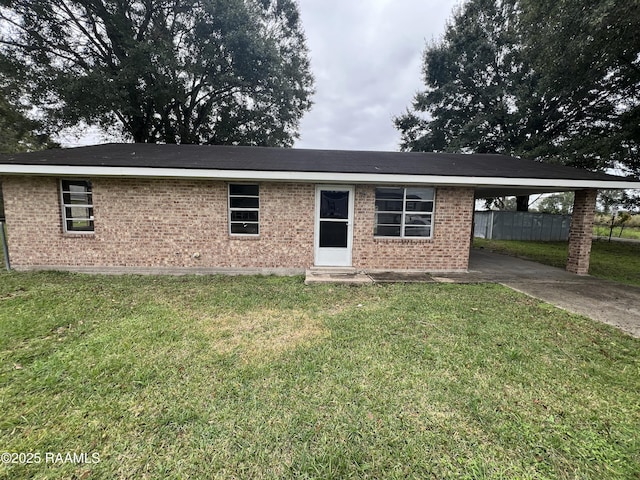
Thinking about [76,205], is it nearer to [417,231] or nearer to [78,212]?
[78,212]

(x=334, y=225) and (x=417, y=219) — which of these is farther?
(x=417, y=219)

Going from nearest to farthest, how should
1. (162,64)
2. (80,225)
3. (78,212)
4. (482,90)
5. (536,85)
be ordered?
1. (78,212)
2. (80,225)
3. (162,64)
4. (536,85)
5. (482,90)

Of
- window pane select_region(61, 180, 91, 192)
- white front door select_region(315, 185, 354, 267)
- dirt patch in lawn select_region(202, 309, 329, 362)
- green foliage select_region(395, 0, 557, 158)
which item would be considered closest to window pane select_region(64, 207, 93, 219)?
Result: window pane select_region(61, 180, 91, 192)

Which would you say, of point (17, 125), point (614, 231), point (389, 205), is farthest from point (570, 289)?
point (614, 231)

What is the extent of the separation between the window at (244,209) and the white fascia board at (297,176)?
535 mm

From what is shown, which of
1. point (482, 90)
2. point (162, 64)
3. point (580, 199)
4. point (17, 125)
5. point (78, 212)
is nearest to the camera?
point (78, 212)

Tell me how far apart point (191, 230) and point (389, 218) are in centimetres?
544

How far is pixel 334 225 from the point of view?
748cm

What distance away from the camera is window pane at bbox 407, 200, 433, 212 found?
7545 mm

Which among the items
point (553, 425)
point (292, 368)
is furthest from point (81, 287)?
point (553, 425)

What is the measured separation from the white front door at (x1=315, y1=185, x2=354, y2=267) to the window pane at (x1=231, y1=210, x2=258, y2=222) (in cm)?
173

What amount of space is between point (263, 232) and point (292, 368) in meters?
4.87

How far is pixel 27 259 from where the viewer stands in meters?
7.14

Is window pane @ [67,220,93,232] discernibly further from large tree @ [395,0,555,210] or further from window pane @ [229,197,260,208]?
large tree @ [395,0,555,210]
